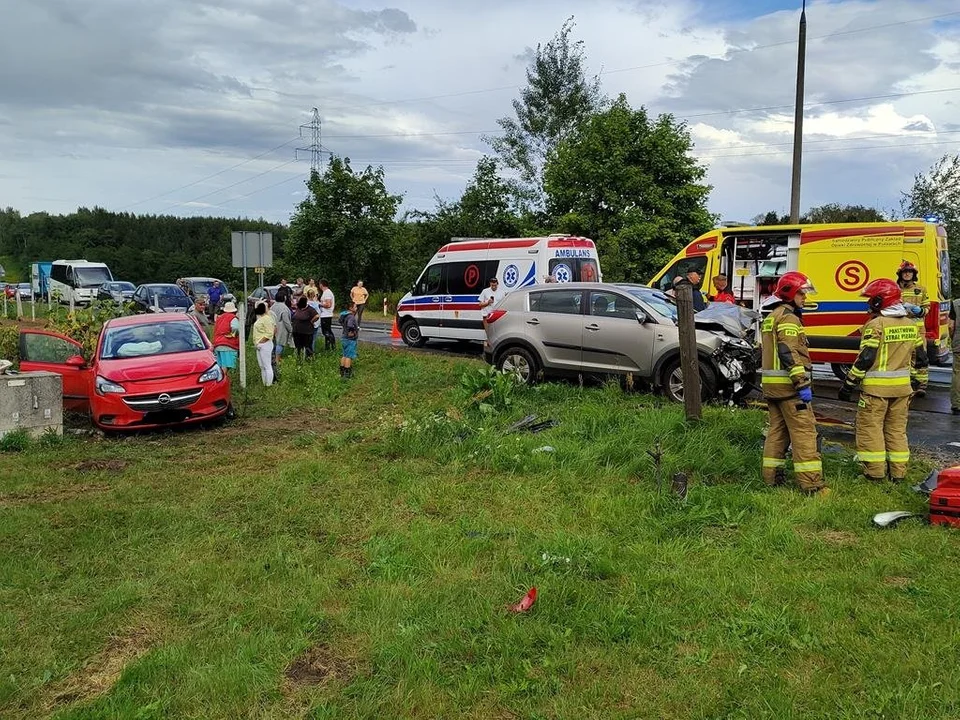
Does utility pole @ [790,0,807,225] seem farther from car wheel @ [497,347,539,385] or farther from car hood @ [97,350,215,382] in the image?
car hood @ [97,350,215,382]

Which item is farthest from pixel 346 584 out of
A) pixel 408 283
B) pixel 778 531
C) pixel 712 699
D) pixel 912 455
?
pixel 408 283

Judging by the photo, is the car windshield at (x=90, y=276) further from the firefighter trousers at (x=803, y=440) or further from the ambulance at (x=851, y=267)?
the firefighter trousers at (x=803, y=440)

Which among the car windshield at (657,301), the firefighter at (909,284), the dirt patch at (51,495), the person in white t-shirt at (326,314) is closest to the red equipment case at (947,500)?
the firefighter at (909,284)

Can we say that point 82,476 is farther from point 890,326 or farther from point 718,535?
point 890,326

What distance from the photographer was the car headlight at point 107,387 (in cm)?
892

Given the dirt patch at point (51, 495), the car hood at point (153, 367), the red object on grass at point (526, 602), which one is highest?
the car hood at point (153, 367)

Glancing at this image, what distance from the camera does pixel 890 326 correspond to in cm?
616

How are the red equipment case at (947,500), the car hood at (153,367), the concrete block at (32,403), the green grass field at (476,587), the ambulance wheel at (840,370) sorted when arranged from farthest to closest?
the ambulance wheel at (840,370)
the car hood at (153,367)
the concrete block at (32,403)
the red equipment case at (947,500)
the green grass field at (476,587)

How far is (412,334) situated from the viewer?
57.4 ft

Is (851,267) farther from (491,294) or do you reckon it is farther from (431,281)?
(431,281)

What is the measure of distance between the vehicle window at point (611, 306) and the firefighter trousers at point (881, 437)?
160 inches

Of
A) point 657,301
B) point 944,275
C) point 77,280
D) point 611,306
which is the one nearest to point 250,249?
point 611,306

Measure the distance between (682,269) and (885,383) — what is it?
866cm

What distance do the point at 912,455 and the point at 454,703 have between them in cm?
585
